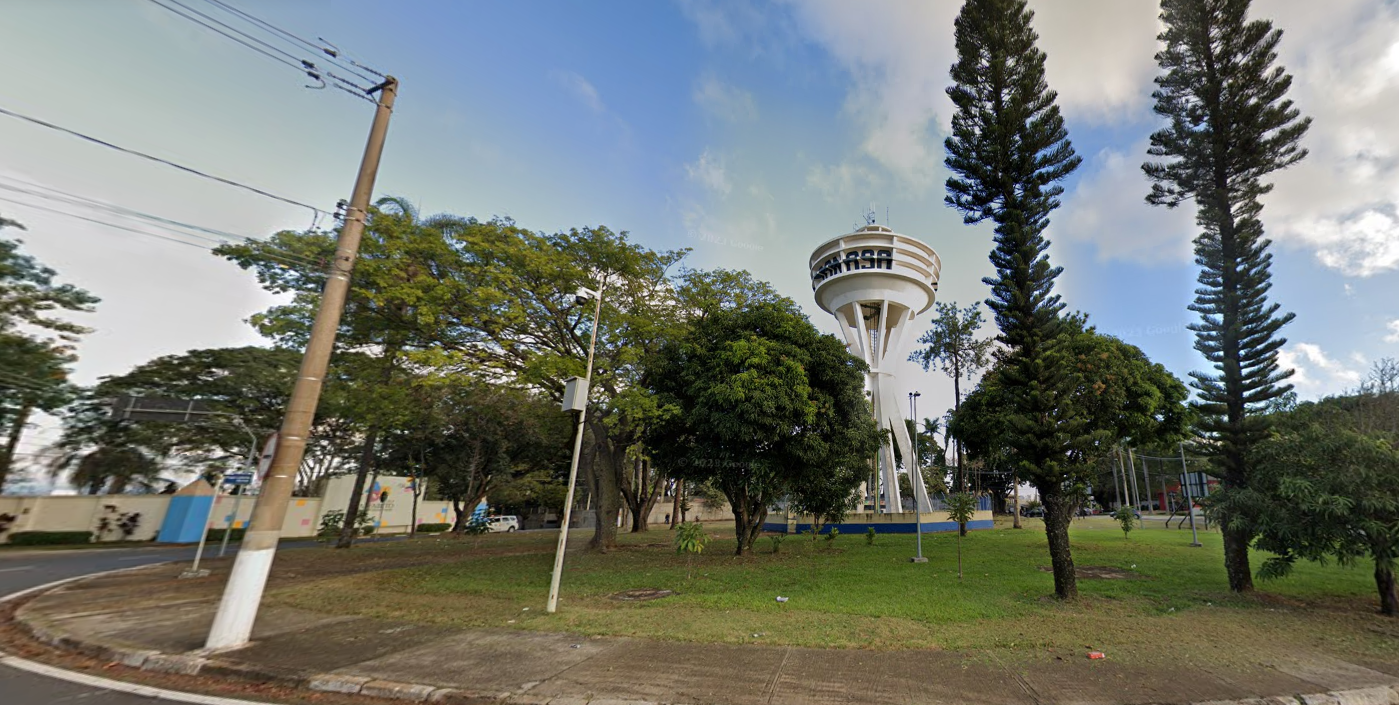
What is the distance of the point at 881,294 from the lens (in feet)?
113

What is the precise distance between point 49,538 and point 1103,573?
3798 centimetres

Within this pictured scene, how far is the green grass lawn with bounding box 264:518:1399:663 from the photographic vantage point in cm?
648

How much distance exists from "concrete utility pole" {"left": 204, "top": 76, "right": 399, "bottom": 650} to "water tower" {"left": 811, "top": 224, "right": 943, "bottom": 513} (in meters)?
30.5

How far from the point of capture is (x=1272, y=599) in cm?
915

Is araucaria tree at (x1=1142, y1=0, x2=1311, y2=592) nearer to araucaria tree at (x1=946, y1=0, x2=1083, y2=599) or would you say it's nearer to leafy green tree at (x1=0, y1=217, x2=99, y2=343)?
araucaria tree at (x1=946, y1=0, x2=1083, y2=599)

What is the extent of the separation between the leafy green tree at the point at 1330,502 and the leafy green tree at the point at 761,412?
805 cm

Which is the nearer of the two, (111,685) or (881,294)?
(111,685)

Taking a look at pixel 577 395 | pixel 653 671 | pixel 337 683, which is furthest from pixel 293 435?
pixel 653 671

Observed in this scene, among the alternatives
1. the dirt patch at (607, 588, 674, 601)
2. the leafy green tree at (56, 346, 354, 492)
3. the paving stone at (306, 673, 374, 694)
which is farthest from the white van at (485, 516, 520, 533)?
the paving stone at (306, 673, 374, 694)

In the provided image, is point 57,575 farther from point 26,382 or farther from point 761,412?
point 761,412

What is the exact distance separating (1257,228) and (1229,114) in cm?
239

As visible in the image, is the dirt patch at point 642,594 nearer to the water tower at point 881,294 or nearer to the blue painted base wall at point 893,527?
the blue painted base wall at point 893,527

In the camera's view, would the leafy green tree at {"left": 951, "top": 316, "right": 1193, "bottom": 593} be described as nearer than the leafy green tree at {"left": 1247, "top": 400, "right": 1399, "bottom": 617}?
No

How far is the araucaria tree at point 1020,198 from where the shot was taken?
9648mm
